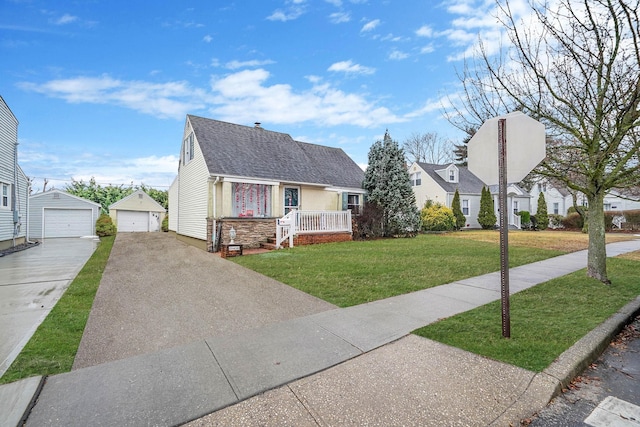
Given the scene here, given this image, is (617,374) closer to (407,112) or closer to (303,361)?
(303,361)

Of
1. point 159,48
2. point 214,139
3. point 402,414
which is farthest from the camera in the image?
point 214,139

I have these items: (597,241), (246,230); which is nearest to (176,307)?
(246,230)

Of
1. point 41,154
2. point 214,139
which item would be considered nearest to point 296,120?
point 214,139

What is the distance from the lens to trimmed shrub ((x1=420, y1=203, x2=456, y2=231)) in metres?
20.8

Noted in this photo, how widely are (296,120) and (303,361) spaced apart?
18.1m

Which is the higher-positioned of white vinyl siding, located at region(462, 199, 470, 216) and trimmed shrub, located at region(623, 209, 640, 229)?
white vinyl siding, located at region(462, 199, 470, 216)

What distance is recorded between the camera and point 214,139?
14.0 m

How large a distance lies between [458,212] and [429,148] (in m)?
20.4

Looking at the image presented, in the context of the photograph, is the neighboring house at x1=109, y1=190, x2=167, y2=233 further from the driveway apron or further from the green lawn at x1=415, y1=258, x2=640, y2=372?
the green lawn at x1=415, y1=258, x2=640, y2=372

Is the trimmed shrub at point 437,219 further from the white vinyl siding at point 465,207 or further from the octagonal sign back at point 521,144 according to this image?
the octagonal sign back at point 521,144

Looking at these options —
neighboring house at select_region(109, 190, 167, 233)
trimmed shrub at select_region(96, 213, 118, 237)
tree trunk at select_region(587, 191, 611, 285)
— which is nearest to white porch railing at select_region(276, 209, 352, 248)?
tree trunk at select_region(587, 191, 611, 285)

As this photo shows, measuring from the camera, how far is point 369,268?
7629mm

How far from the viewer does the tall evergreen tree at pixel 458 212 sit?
23.0 m

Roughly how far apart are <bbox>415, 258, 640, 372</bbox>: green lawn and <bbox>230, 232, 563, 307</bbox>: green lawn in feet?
4.89
